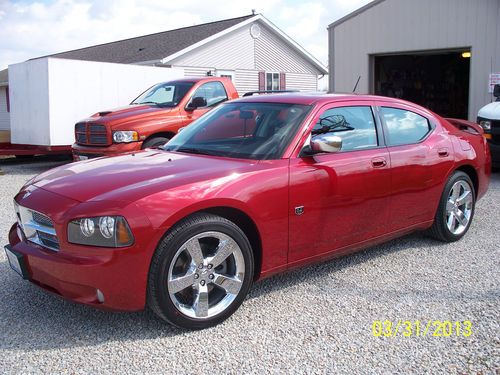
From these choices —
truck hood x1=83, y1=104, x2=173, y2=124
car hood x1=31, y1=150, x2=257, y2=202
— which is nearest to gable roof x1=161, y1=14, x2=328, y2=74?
truck hood x1=83, y1=104, x2=173, y2=124

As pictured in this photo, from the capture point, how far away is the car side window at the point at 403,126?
15.4ft

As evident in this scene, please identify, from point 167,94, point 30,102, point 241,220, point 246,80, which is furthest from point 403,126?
point 246,80

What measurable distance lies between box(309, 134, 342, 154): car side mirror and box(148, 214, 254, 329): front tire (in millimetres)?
869

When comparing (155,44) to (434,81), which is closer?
(434,81)

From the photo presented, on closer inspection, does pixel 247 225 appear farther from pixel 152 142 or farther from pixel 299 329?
pixel 152 142

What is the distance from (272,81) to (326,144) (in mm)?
21395

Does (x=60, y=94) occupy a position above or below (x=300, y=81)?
below

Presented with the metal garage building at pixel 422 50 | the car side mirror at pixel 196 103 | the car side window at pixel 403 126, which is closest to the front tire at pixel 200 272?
the car side window at pixel 403 126

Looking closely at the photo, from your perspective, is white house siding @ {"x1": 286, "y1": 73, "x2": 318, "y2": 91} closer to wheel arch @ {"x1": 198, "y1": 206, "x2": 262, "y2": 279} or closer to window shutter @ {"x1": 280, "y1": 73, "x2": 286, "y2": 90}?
window shutter @ {"x1": 280, "y1": 73, "x2": 286, "y2": 90}

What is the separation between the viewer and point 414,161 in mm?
4691

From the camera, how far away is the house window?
2438 centimetres

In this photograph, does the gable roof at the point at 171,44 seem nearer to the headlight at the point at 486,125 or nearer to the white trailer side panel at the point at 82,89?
the white trailer side panel at the point at 82,89

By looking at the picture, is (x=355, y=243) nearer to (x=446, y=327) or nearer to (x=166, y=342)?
(x=446, y=327)
